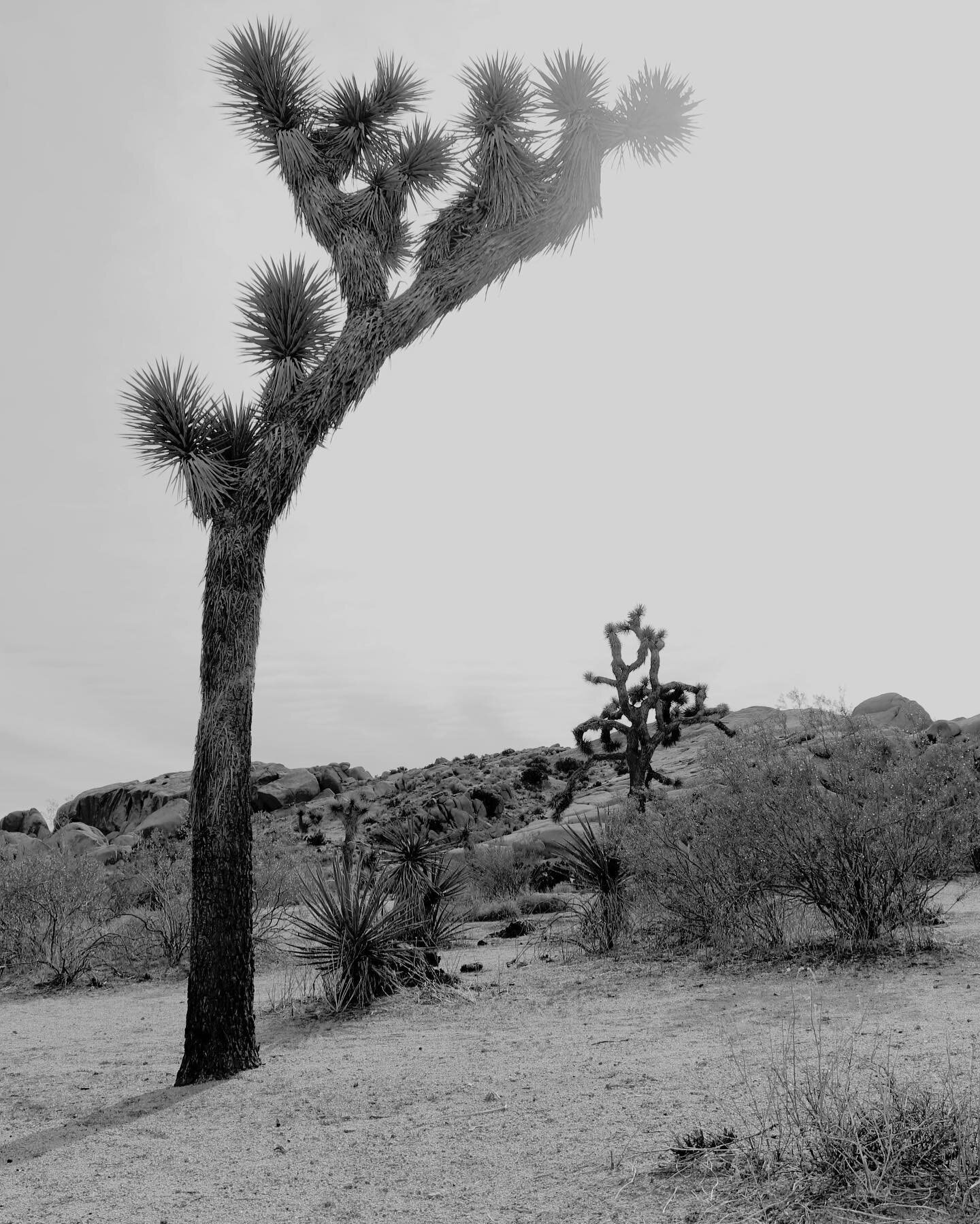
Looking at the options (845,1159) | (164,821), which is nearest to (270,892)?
(845,1159)

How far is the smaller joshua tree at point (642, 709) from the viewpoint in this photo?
1091 inches

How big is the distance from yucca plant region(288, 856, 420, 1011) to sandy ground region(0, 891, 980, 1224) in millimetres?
296

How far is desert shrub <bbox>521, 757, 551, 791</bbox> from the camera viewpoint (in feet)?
133

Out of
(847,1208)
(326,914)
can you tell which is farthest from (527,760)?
Answer: (847,1208)

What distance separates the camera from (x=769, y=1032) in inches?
259

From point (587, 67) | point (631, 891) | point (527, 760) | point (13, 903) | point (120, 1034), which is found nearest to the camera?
point (120, 1034)

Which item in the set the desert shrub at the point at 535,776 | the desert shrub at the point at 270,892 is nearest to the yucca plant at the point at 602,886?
the desert shrub at the point at 270,892

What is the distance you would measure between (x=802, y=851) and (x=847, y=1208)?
20.6 ft

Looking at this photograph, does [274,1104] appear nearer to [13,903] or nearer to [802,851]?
[802,851]

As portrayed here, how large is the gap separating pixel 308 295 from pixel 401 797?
34898mm

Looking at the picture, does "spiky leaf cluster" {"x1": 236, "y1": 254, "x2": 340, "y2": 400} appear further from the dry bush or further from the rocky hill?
the rocky hill

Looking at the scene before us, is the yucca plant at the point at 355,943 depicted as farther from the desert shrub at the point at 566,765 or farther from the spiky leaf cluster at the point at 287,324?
the desert shrub at the point at 566,765

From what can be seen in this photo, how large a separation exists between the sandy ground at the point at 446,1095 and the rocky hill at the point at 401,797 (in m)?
13.5

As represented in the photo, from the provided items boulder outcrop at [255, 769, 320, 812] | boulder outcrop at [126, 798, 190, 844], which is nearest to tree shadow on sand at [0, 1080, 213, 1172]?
boulder outcrop at [126, 798, 190, 844]
